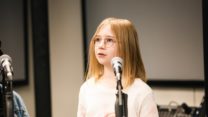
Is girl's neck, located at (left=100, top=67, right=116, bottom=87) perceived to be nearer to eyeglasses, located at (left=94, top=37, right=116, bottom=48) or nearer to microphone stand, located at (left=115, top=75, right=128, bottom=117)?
eyeglasses, located at (left=94, top=37, right=116, bottom=48)

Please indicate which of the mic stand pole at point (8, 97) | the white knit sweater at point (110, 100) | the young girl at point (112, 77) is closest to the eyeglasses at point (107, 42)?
the young girl at point (112, 77)

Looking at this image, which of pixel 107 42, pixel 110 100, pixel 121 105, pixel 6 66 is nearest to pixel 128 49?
pixel 107 42

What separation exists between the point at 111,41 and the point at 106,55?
0.19 ft

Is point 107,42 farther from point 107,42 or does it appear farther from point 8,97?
point 8,97

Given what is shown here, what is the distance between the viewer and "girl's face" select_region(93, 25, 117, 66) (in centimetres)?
163

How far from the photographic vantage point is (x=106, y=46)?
5.35ft

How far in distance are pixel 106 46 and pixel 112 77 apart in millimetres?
121

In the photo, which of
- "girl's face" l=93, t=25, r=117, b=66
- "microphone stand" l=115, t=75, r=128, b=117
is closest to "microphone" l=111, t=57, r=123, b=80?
"microphone stand" l=115, t=75, r=128, b=117

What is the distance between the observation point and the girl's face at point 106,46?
1.63 metres

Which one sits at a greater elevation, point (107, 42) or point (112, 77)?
point (107, 42)

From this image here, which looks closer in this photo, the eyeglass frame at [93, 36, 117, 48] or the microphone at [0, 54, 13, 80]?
the microphone at [0, 54, 13, 80]

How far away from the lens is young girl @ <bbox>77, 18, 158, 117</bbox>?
5.22ft

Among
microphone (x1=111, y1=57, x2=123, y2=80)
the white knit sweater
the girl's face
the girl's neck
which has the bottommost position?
the white knit sweater

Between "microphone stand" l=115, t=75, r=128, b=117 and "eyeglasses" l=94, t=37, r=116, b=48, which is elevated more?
"eyeglasses" l=94, t=37, r=116, b=48
